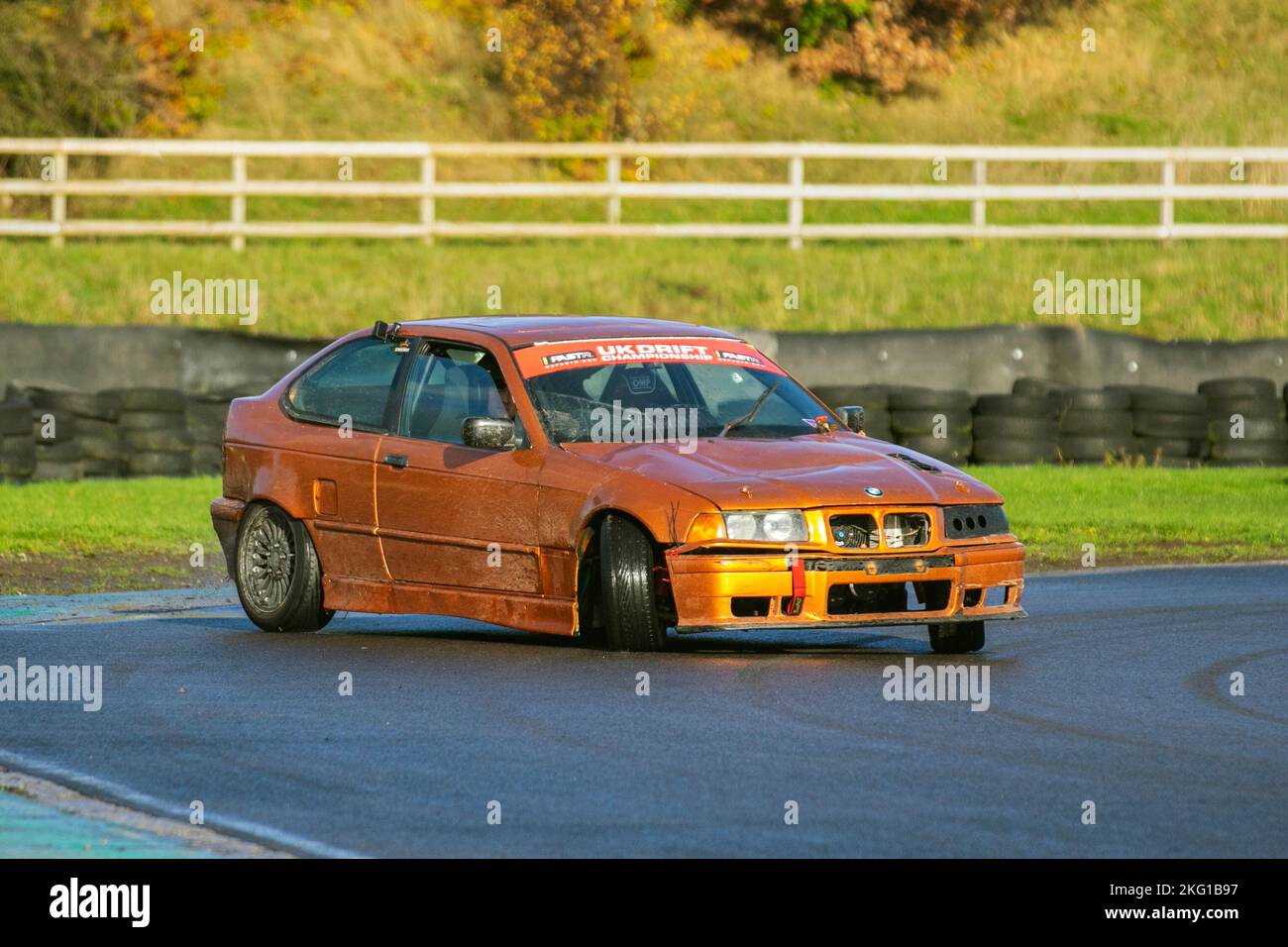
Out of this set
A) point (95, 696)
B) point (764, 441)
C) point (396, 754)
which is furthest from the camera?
point (764, 441)

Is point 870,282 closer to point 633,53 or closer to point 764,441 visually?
point 633,53

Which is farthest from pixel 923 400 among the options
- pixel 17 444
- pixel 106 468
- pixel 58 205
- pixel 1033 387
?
pixel 58 205

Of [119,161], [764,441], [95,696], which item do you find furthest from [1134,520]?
[119,161]

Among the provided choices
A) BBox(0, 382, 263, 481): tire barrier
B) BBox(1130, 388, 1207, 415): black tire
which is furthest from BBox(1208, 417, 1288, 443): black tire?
BBox(0, 382, 263, 481): tire barrier

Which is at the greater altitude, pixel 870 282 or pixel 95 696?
pixel 870 282

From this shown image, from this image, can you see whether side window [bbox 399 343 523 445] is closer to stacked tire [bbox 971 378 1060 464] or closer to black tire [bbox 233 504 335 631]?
black tire [bbox 233 504 335 631]

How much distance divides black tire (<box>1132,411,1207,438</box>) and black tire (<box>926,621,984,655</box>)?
37.9ft

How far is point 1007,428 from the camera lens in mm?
21812

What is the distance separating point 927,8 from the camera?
41562 millimetres

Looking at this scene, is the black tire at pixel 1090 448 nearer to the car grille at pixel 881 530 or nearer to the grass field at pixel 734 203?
the grass field at pixel 734 203

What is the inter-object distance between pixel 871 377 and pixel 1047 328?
6.49 feet

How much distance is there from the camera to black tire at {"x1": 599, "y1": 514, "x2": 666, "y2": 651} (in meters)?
Answer: 10.4

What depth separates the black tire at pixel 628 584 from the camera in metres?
10.4

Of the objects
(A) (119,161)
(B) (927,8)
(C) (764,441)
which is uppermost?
(B) (927,8)
